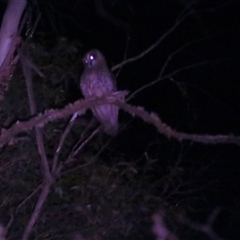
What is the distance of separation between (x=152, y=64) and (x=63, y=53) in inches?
89.5

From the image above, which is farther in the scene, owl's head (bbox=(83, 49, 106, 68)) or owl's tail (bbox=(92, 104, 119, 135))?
owl's head (bbox=(83, 49, 106, 68))

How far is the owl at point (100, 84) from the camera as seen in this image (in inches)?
268

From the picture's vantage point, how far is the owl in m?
6.80

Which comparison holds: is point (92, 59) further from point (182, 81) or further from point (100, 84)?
point (182, 81)

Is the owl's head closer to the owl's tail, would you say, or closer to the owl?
the owl

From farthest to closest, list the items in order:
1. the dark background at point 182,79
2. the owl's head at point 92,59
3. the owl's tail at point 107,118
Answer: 1. the dark background at point 182,79
2. the owl's head at point 92,59
3. the owl's tail at point 107,118

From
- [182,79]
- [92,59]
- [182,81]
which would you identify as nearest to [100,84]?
[92,59]

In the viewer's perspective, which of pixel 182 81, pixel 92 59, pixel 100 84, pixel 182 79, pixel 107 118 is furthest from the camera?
pixel 182 79

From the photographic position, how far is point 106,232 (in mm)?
7059

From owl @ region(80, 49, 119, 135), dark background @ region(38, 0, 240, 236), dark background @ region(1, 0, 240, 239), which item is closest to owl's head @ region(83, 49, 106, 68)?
owl @ region(80, 49, 119, 135)

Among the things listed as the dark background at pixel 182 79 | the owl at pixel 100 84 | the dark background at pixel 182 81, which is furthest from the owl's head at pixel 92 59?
the dark background at pixel 182 79

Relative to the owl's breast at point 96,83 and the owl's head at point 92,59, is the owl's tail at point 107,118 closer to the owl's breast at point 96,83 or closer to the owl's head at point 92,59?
the owl's breast at point 96,83

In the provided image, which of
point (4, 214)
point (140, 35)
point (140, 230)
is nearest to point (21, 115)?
point (4, 214)

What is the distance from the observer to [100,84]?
22.9 ft
